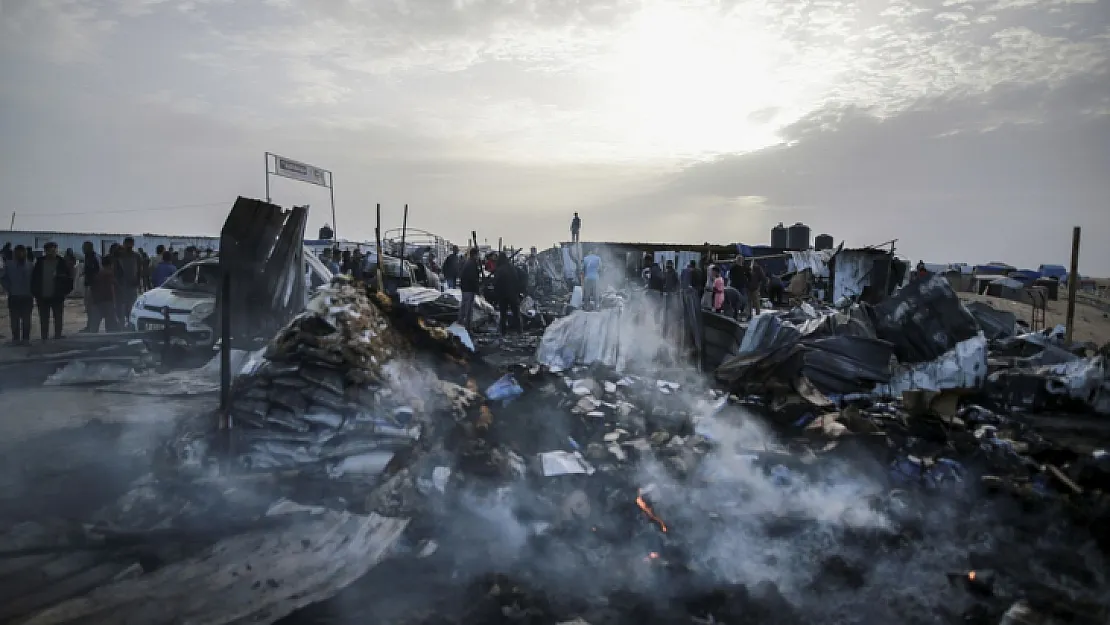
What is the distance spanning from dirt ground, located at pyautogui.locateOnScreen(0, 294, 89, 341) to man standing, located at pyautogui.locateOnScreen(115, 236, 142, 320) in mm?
908

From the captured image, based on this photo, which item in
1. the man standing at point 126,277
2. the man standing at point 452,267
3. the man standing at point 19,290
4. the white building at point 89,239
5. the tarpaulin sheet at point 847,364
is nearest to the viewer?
the tarpaulin sheet at point 847,364

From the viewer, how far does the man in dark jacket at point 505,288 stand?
1135 centimetres

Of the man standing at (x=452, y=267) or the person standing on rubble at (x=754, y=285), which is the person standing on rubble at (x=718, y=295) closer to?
the person standing on rubble at (x=754, y=285)

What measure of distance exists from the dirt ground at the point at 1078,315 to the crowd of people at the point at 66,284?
781 inches

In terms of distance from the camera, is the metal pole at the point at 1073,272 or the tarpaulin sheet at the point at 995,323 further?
the tarpaulin sheet at the point at 995,323

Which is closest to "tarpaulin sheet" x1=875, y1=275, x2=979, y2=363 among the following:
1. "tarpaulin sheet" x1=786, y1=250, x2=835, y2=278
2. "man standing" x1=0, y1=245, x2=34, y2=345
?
"tarpaulin sheet" x1=786, y1=250, x2=835, y2=278

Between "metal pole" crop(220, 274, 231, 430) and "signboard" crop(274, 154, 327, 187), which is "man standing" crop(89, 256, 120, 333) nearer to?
"signboard" crop(274, 154, 327, 187)

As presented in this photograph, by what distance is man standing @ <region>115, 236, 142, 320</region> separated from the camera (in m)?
10.8

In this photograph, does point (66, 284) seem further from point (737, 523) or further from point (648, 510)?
point (737, 523)

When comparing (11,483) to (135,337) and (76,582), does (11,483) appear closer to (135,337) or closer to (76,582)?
(76,582)

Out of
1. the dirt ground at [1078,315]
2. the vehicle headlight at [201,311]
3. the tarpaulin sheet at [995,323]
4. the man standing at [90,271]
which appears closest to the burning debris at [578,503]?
the vehicle headlight at [201,311]

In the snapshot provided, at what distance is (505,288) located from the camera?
1159cm

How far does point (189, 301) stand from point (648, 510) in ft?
24.4

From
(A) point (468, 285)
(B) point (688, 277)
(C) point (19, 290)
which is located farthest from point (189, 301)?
(B) point (688, 277)
